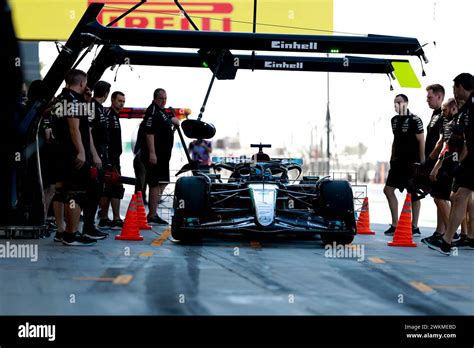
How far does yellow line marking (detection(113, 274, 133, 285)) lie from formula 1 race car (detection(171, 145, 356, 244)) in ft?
9.30

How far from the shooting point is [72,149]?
10094 mm

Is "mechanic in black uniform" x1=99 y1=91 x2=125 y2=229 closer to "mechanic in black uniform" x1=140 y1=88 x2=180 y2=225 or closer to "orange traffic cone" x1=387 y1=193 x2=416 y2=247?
"mechanic in black uniform" x1=140 y1=88 x2=180 y2=225

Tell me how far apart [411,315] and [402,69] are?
9311 millimetres

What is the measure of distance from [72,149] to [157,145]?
12.7 feet

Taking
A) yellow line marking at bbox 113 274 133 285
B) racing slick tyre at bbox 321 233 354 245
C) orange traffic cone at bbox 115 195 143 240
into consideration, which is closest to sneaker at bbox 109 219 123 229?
orange traffic cone at bbox 115 195 143 240

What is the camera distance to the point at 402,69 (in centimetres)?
1448

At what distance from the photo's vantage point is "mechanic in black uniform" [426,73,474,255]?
9.79m

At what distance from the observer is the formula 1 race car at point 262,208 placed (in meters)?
10.5

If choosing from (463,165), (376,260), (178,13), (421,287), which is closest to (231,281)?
(421,287)

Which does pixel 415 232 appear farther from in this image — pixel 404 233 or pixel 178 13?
pixel 178 13

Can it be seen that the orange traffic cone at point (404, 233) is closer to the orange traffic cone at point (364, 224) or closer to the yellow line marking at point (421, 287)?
the orange traffic cone at point (364, 224)

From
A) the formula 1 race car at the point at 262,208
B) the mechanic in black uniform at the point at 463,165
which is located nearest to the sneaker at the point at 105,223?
the formula 1 race car at the point at 262,208
